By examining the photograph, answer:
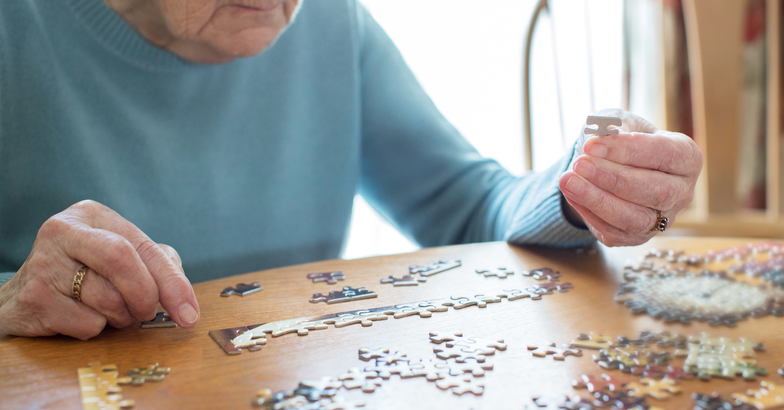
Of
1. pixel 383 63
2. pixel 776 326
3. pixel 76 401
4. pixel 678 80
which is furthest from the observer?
pixel 678 80

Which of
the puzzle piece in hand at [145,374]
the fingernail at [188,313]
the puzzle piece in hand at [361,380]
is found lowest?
the puzzle piece in hand at [361,380]

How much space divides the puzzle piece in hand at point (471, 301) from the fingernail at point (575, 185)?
0.24 m

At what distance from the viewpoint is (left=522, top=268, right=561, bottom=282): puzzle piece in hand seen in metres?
1.20

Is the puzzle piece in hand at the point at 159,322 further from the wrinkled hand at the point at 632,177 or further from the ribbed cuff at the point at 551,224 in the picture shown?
the ribbed cuff at the point at 551,224

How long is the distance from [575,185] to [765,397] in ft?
1.47

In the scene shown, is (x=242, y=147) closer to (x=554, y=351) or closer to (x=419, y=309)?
(x=419, y=309)

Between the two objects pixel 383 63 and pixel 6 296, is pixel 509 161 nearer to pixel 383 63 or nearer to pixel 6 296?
pixel 383 63

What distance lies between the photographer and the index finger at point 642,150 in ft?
3.37

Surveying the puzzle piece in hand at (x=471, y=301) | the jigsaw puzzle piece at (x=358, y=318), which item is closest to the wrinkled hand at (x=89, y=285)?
the jigsaw puzzle piece at (x=358, y=318)

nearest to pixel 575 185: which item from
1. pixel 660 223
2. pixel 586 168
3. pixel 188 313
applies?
pixel 586 168

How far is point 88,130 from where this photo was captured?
52.9 inches

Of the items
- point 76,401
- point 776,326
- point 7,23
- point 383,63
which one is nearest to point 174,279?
point 76,401

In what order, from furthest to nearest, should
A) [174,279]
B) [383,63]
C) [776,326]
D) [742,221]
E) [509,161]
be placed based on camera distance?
[509,161] < [742,221] < [383,63] < [776,326] < [174,279]

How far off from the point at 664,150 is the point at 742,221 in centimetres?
142
